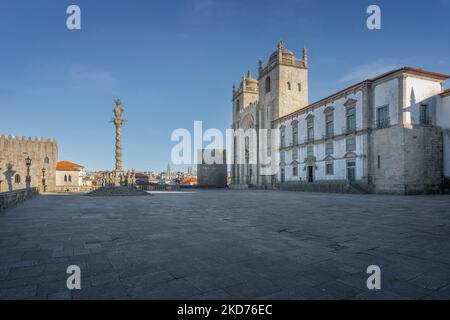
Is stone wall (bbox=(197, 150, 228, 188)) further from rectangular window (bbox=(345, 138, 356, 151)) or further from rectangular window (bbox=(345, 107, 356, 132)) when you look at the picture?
rectangular window (bbox=(345, 107, 356, 132))

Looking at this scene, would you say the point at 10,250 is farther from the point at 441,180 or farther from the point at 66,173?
the point at 66,173

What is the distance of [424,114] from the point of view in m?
23.3

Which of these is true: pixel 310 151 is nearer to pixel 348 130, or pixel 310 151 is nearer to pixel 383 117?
pixel 348 130

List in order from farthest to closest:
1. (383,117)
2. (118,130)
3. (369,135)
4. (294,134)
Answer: (294,134) → (118,130) → (369,135) → (383,117)

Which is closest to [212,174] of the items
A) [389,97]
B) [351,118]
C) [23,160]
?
[23,160]

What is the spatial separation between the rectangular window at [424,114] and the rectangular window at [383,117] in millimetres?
2652

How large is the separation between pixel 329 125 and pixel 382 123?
6.81 metres

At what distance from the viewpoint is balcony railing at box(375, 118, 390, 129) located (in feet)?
78.3

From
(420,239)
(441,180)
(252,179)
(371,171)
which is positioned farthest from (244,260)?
(252,179)

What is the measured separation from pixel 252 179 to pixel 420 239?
41.9 m

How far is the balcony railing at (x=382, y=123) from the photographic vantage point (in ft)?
78.3

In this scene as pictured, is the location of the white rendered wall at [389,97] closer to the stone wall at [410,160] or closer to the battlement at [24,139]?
the stone wall at [410,160]

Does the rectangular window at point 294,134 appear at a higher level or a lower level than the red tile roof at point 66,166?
higher

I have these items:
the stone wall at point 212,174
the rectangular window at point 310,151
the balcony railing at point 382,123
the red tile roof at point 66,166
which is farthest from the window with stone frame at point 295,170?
the red tile roof at point 66,166
